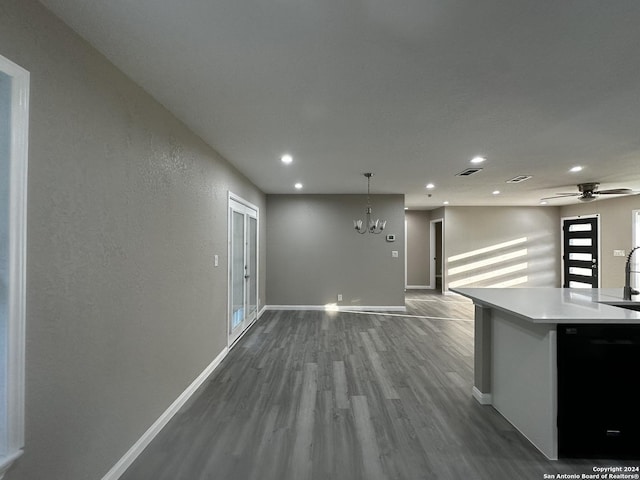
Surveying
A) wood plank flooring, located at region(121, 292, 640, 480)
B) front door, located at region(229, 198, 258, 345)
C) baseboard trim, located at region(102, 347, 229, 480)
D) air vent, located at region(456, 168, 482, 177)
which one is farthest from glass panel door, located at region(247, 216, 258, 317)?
air vent, located at region(456, 168, 482, 177)

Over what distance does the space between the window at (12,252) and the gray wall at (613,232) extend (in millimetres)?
9282

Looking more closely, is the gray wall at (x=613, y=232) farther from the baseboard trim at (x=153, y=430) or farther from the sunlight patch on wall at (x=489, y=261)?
the baseboard trim at (x=153, y=430)

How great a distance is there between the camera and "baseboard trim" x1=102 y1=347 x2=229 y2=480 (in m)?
1.89

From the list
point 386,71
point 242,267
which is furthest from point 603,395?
point 242,267

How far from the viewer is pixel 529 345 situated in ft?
7.29

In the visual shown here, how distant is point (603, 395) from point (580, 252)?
7615 millimetres

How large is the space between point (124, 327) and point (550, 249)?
32.6 feet

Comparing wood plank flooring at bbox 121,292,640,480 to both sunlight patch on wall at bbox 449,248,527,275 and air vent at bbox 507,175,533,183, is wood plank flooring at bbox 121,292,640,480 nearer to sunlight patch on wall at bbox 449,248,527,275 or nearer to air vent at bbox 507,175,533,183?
air vent at bbox 507,175,533,183

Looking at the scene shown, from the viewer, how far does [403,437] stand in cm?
230

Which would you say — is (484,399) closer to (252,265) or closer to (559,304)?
(559,304)

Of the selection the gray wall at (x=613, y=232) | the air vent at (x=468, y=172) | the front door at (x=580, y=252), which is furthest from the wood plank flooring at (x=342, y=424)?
the front door at (x=580, y=252)

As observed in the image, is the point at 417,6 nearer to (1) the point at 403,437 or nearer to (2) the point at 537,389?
(2) the point at 537,389

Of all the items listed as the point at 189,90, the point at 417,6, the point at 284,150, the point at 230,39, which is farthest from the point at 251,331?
the point at 417,6

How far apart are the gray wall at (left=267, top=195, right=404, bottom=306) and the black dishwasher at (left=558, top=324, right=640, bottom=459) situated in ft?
15.1
